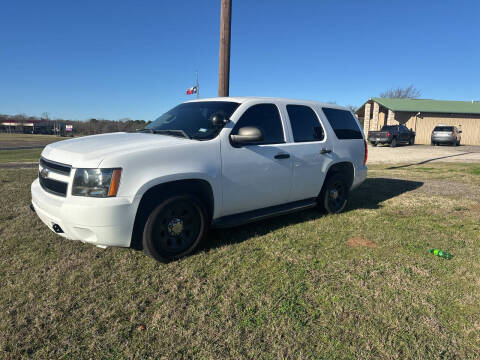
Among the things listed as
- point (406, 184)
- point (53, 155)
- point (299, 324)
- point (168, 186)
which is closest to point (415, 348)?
point (299, 324)

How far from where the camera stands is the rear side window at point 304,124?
4.32m

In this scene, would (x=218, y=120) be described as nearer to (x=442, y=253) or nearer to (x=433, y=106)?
(x=442, y=253)

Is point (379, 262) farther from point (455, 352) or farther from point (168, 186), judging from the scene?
point (168, 186)

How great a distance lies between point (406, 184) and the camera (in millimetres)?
8148

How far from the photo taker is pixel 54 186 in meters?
3.06

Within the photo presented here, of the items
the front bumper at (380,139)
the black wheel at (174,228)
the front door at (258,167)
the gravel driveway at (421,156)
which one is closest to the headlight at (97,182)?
the black wheel at (174,228)

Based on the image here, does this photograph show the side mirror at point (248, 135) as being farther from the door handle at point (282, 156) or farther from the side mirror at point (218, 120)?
the door handle at point (282, 156)

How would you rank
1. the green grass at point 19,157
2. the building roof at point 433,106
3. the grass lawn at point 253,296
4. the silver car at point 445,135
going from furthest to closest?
the building roof at point 433,106
the silver car at point 445,135
the green grass at point 19,157
the grass lawn at point 253,296

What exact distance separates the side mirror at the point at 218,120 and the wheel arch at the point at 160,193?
70 centimetres

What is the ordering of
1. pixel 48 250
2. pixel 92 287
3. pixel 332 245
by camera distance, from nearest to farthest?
1. pixel 92 287
2. pixel 48 250
3. pixel 332 245

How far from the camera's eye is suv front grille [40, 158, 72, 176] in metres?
2.93

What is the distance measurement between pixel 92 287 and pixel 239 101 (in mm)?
2669

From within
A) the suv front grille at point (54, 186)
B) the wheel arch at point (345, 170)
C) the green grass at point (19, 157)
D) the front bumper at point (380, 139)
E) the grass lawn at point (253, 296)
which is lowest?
the grass lawn at point (253, 296)

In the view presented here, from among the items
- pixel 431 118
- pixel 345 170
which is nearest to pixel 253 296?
pixel 345 170
